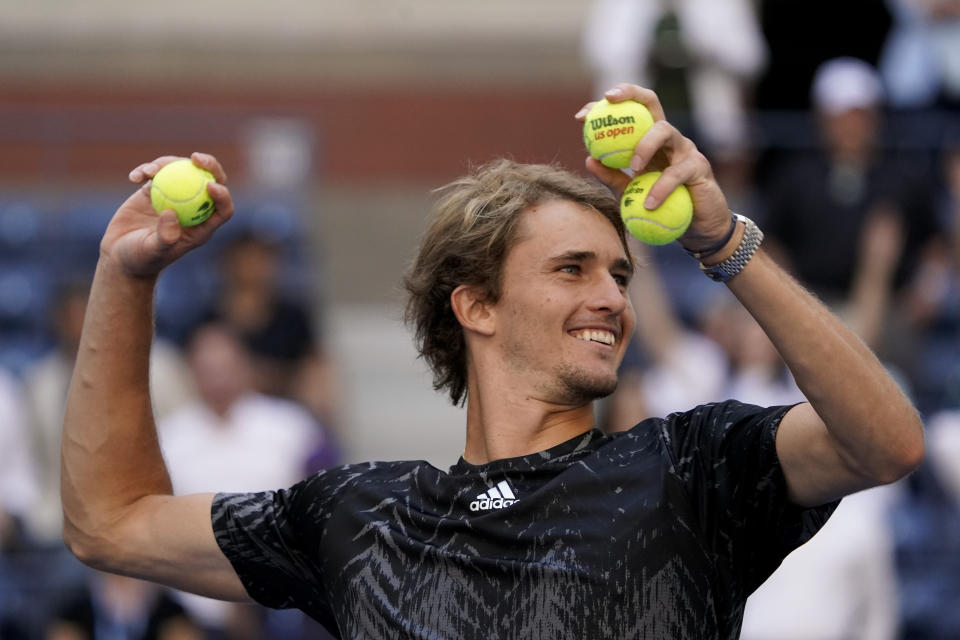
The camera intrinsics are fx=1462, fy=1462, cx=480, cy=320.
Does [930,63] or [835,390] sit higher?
[930,63]

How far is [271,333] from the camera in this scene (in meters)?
8.59

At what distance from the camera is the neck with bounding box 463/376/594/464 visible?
348 cm

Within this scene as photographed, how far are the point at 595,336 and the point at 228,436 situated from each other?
15.4 ft

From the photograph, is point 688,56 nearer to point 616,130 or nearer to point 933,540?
point 933,540

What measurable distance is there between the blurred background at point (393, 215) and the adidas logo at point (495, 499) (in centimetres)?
399

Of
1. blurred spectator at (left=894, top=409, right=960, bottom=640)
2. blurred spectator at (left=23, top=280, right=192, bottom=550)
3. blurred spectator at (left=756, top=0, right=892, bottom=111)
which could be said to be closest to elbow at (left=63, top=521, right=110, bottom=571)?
blurred spectator at (left=23, top=280, right=192, bottom=550)

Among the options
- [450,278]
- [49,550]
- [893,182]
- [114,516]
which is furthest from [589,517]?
[893,182]

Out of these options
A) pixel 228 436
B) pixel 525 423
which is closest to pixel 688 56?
pixel 228 436

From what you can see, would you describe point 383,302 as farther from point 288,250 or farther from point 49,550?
point 49,550

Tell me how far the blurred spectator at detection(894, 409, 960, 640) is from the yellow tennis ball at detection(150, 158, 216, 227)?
593cm

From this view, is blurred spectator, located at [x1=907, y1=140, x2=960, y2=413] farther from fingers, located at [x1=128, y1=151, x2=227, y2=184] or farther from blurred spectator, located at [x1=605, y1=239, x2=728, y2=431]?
fingers, located at [x1=128, y1=151, x2=227, y2=184]

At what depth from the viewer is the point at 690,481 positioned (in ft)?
10.5

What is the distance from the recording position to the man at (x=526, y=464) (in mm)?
2971

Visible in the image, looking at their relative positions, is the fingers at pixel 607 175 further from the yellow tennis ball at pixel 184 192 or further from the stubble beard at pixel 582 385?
the yellow tennis ball at pixel 184 192
